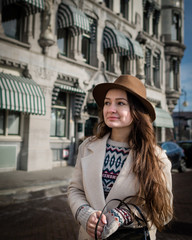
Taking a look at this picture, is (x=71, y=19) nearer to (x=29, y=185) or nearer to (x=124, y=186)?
(x=29, y=185)

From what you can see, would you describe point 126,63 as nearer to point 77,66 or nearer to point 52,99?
point 77,66

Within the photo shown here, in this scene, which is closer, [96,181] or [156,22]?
[96,181]

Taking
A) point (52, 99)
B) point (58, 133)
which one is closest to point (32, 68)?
point (52, 99)

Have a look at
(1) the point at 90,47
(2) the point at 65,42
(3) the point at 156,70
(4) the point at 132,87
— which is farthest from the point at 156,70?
(4) the point at 132,87

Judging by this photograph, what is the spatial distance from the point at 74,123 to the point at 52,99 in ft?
6.92


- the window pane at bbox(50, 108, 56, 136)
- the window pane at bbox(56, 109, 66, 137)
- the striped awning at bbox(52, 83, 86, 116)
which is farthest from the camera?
the window pane at bbox(56, 109, 66, 137)

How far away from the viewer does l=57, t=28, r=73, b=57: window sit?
12297mm

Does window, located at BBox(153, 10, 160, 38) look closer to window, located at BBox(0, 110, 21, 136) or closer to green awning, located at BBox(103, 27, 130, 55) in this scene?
green awning, located at BBox(103, 27, 130, 55)

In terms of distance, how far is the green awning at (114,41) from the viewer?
13547 millimetres

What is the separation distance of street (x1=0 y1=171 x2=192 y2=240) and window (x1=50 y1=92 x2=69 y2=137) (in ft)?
19.7

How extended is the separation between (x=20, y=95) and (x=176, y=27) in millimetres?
18061

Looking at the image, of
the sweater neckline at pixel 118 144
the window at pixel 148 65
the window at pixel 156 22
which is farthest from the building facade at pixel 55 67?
the sweater neckline at pixel 118 144

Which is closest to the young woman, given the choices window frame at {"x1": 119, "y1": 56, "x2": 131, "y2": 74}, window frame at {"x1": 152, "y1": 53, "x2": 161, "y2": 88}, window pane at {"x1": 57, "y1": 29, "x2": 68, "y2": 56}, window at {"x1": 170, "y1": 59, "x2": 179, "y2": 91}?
window pane at {"x1": 57, "y1": 29, "x2": 68, "y2": 56}

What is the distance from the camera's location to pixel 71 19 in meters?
10.9
